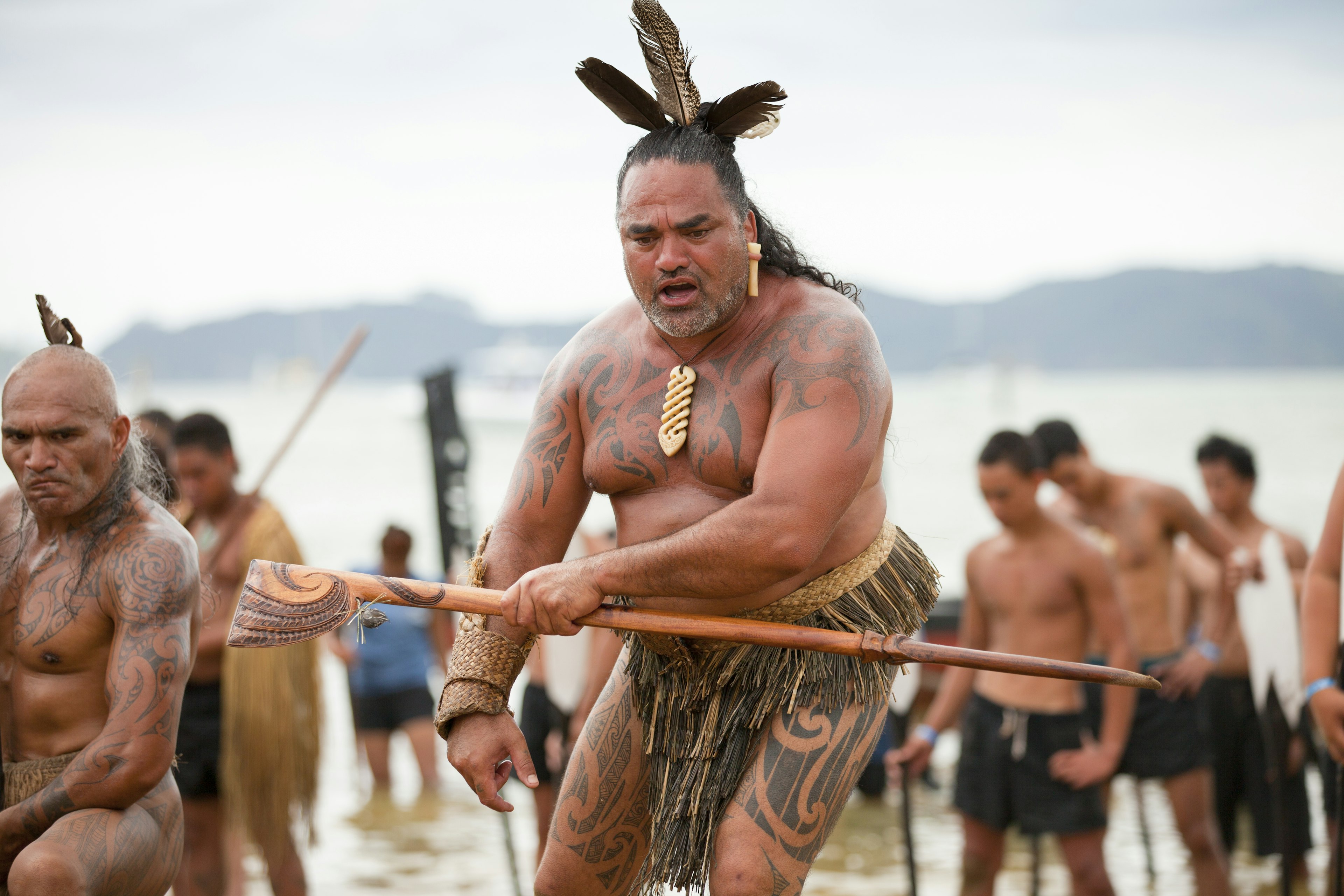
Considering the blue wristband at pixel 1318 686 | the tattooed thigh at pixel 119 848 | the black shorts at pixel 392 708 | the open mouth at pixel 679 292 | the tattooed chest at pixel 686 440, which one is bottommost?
the black shorts at pixel 392 708

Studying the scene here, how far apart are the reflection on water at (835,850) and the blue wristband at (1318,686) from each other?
2.21 metres

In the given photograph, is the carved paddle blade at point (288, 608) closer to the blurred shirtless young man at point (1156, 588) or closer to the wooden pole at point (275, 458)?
the wooden pole at point (275, 458)

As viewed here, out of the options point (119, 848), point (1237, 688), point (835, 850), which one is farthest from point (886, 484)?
point (119, 848)

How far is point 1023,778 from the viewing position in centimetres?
506

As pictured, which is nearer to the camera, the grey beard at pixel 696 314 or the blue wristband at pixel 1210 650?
the grey beard at pixel 696 314

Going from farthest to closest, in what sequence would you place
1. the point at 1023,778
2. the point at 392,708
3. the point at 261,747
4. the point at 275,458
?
1. the point at 392,708
2. the point at 275,458
3. the point at 261,747
4. the point at 1023,778

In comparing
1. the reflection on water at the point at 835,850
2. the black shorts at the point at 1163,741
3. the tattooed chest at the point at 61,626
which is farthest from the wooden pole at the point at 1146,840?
the tattooed chest at the point at 61,626

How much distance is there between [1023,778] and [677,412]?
9.22ft

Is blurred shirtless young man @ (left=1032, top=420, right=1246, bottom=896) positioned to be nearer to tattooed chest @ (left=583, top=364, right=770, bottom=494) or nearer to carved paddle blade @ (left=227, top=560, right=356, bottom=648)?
tattooed chest @ (left=583, top=364, right=770, bottom=494)

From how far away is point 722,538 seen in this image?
2723mm

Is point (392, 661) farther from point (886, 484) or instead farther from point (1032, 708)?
point (886, 484)

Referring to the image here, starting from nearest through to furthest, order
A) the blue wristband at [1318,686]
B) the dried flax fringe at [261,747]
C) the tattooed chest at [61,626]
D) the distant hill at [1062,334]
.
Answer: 1. the tattooed chest at [61,626]
2. the blue wristband at [1318,686]
3. the dried flax fringe at [261,747]
4. the distant hill at [1062,334]

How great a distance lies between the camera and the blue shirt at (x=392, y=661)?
8.20m

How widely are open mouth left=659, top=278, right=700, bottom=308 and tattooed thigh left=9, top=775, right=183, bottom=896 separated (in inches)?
69.7
